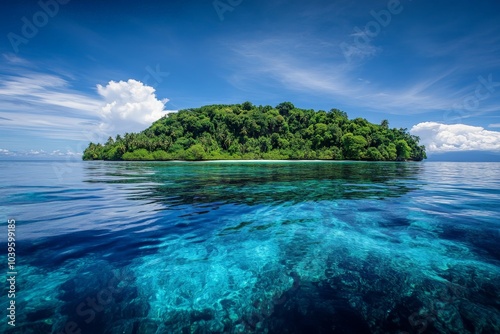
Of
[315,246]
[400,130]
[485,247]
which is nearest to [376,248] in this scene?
[315,246]

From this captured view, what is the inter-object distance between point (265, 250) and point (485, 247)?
7.26m

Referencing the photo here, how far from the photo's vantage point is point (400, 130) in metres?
170

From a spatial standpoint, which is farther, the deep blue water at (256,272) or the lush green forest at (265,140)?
the lush green forest at (265,140)

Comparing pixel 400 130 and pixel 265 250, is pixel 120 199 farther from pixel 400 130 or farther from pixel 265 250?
pixel 400 130

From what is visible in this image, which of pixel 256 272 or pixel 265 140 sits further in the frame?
pixel 265 140

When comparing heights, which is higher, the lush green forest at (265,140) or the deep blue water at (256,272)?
the lush green forest at (265,140)

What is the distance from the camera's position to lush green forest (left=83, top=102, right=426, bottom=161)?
139500 millimetres

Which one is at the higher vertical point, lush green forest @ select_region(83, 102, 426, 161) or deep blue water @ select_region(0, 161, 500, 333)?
lush green forest @ select_region(83, 102, 426, 161)

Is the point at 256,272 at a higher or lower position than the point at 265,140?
lower

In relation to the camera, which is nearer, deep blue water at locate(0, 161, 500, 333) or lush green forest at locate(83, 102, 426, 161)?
deep blue water at locate(0, 161, 500, 333)

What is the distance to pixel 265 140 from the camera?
155 m

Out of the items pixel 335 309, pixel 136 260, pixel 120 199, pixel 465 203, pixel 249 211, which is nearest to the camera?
pixel 335 309

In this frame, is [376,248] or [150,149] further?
[150,149]

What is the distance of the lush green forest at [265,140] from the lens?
140 m
